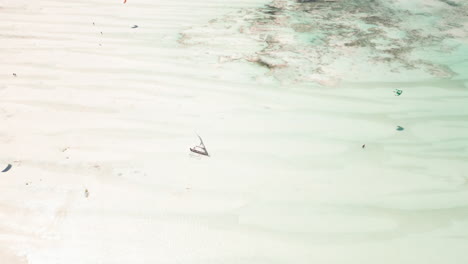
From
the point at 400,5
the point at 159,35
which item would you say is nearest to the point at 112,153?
the point at 159,35

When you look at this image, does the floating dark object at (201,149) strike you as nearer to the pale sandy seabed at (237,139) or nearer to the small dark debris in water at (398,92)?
the pale sandy seabed at (237,139)

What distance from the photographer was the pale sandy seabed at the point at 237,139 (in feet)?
4.86

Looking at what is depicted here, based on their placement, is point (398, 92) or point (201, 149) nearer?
point (201, 149)

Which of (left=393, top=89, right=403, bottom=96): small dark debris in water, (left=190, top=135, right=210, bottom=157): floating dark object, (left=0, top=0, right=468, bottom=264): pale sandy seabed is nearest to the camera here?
(left=0, top=0, right=468, bottom=264): pale sandy seabed

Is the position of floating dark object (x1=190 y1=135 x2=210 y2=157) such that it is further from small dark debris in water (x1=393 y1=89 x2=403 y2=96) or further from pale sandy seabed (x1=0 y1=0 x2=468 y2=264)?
small dark debris in water (x1=393 y1=89 x2=403 y2=96)

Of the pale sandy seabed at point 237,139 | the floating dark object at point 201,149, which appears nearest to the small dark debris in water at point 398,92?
the pale sandy seabed at point 237,139

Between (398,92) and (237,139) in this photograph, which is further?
(398,92)

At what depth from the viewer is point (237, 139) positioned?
2.05 metres

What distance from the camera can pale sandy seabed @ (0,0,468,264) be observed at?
1.48m

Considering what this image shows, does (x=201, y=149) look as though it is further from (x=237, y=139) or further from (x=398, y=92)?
(x=398, y=92)

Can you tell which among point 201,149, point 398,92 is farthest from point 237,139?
point 398,92

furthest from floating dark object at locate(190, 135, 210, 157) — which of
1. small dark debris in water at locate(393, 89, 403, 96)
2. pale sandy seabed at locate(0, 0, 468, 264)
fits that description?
small dark debris in water at locate(393, 89, 403, 96)

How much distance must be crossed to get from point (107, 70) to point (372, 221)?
207 centimetres

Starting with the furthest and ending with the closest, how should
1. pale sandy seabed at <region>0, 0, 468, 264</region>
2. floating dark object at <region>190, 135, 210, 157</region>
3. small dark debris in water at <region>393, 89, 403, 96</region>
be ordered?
small dark debris in water at <region>393, 89, 403, 96</region>, floating dark object at <region>190, 135, 210, 157</region>, pale sandy seabed at <region>0, 0, 468, 264</region>
